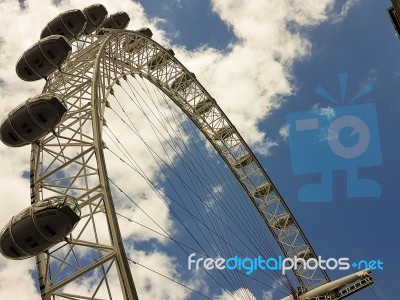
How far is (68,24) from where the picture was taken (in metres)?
20.2

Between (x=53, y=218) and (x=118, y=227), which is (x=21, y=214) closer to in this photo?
(x=53, y=218)

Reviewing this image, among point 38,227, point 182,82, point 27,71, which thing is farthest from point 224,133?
point 38,227

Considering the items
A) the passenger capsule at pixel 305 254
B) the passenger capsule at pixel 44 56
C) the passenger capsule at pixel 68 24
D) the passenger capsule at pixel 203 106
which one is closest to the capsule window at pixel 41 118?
the passenger capsule at pixel 44 56

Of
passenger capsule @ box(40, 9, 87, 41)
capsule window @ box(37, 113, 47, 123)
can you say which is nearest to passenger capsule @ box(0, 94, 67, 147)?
capsule window @ box(37, 113, 47, 123)

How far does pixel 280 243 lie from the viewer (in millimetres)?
33594

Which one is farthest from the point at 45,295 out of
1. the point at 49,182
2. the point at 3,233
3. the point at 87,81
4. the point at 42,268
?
the point at 87,81

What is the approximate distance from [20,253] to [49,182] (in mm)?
3429

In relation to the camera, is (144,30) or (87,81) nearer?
(87,81)

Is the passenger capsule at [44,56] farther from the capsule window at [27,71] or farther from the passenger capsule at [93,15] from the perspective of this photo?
the passenger capsule at [93,15]

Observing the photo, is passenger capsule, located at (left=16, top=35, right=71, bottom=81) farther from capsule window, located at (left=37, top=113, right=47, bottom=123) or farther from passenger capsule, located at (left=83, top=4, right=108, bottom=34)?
passenger capsule, located at (left=83, top=4, right=108, bottom=34)

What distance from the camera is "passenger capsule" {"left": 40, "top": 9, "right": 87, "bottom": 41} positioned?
2017 cm

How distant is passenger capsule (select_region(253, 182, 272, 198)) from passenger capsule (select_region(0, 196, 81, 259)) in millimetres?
23691

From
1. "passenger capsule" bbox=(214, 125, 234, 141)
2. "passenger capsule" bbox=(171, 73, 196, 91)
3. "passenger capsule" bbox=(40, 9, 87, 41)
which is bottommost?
"passenger capsule" bbox=(40, 9, 87, 41)

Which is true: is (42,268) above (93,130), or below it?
below
